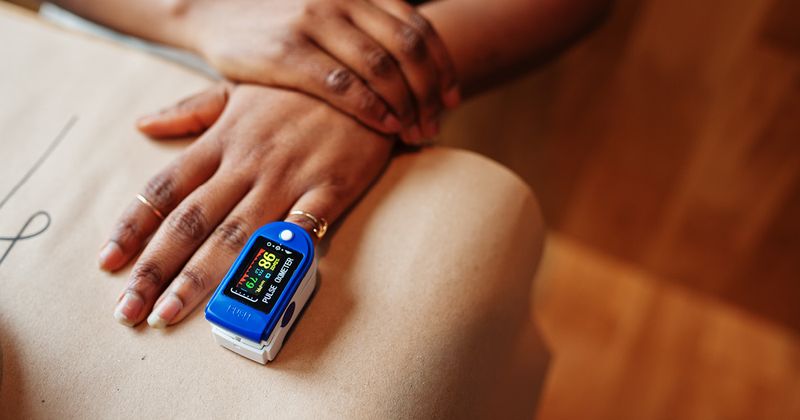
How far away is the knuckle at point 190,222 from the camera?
58 centimetres

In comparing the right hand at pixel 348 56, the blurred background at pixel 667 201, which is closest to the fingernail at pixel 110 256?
the right hand at pixel 348 56

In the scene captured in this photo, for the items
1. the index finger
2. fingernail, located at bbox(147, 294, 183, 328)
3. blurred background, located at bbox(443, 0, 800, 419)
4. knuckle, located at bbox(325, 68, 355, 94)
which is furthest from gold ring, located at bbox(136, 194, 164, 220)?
blurred background, located at bbox(443, 0, 800, 419)

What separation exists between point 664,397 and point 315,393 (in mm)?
1054

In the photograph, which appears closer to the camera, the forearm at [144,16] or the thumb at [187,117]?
the thumb at [187,117]

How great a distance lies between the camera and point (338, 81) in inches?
26.5

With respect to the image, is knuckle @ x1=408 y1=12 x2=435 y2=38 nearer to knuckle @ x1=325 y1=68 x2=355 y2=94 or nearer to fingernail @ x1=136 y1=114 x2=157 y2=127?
knuckle @ x1=325 y1=68 x2=355 y2=94

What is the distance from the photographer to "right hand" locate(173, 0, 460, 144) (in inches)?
26.7

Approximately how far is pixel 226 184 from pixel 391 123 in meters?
0.20

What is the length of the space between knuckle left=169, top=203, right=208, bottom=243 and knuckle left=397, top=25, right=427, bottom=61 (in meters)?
0.29

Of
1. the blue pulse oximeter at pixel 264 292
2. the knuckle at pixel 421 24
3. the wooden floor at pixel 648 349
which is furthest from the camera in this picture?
the wooden floor at pixel 648 349

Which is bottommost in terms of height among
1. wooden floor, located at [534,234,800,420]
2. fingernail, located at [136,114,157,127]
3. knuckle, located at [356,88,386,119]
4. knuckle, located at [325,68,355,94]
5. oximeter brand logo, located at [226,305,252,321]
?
wooden floor, located at [534,234,800,420]

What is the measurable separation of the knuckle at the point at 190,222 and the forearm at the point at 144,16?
0.27 metres

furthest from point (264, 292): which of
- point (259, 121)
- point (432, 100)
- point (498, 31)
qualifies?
point (498, 31)

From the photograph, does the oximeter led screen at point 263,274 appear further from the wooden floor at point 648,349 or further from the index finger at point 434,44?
the wooden floor at point 648,349
